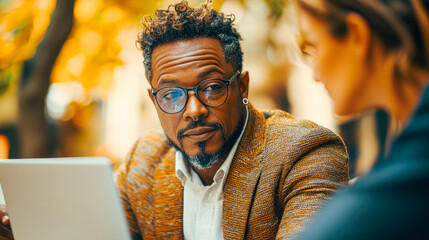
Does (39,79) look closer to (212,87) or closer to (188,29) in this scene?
(188,29)

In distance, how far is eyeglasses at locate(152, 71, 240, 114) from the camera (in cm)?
191

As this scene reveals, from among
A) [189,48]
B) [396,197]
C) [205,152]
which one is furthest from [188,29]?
[396,197]

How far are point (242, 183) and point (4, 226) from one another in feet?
3.33

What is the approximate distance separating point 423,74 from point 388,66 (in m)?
0.08

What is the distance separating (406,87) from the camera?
1.03 meters

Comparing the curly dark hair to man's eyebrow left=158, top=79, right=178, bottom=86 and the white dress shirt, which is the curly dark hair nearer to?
man's eyebrow left=158, top=79, right=178, bottom=86

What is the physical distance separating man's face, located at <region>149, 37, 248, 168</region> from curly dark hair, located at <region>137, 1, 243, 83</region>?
0.03m

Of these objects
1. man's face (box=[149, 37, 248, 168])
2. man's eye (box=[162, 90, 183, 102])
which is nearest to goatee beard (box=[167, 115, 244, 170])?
man's face (box=[149, 37, 248, 168])

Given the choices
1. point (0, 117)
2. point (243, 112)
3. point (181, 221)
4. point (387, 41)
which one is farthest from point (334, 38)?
point (0, 117)

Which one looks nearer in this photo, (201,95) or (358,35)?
(358,35)

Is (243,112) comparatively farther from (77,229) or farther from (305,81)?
(305,81)

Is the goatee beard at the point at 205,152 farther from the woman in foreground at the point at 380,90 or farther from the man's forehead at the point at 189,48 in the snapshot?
the woman in foreground at the point at 380,90

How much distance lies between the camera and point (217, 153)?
1.95m

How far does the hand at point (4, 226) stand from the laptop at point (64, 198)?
202mm
